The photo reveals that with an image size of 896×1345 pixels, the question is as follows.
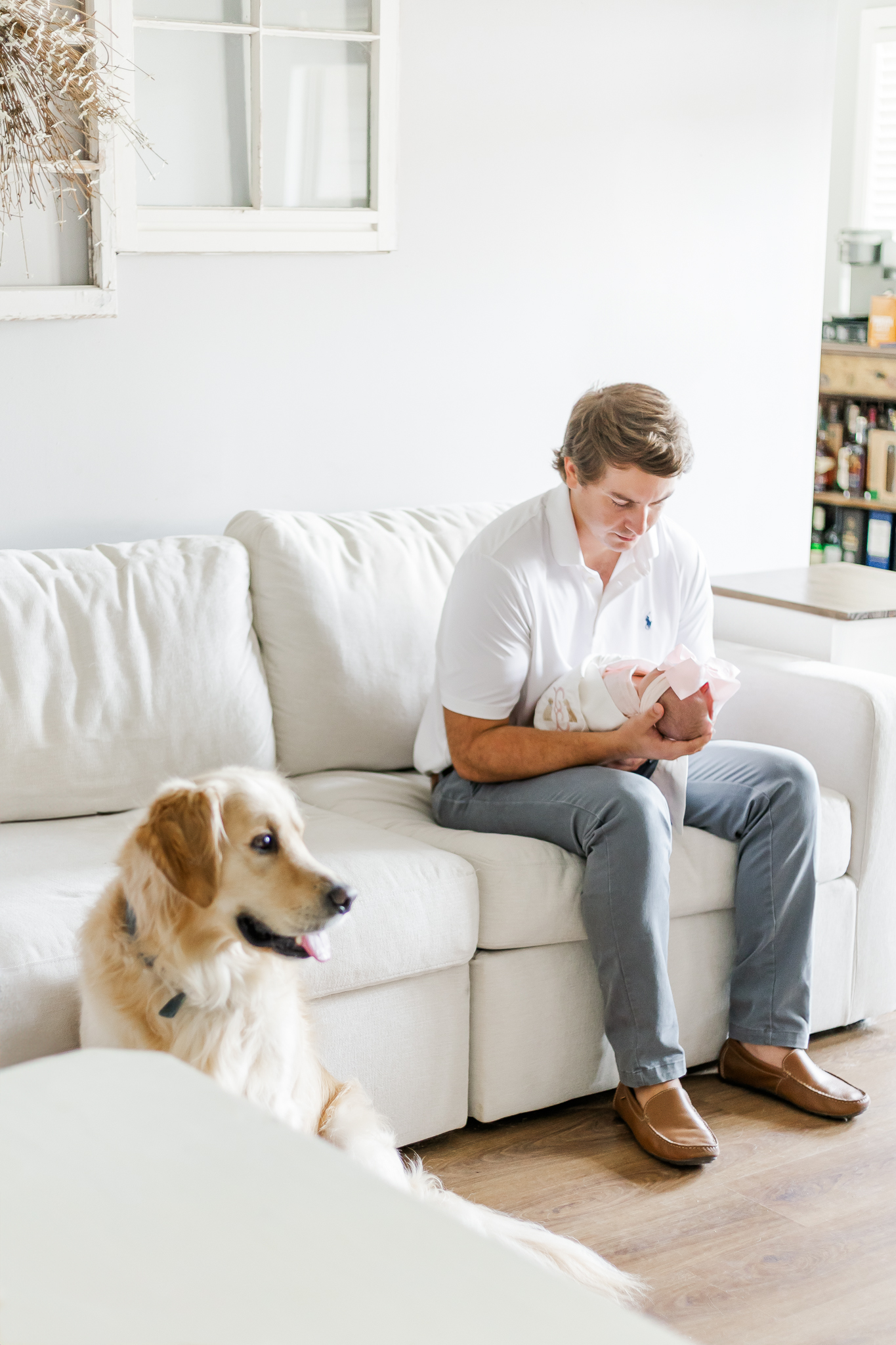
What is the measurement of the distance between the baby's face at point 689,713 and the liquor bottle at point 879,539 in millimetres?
3481

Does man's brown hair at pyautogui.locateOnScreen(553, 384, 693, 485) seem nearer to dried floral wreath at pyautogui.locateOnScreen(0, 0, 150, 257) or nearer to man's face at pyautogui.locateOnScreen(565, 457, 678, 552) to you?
man's face at pyautogui.locateOnScreen(565, 457, 678, 552)

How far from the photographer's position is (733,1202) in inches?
77.2

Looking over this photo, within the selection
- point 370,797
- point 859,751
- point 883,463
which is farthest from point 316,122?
point 883,463

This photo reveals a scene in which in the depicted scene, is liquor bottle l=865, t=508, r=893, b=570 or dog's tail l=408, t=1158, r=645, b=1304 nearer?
dog's tail l=408, t=1158, r=645, b=1304

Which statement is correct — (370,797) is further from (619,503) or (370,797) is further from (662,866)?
(619,503)

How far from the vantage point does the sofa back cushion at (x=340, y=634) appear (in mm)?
2459

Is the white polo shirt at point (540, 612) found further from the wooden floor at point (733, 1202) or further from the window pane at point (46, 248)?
the window pane at point (46, 248)

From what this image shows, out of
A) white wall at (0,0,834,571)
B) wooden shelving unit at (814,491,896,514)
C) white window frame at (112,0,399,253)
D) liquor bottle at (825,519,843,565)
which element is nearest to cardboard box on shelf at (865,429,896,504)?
wooden shelving unit at (814,491,896,514)

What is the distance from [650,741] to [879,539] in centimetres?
359

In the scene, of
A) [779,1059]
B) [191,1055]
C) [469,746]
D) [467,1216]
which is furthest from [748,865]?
[191,1055]

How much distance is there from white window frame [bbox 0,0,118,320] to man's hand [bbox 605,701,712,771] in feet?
3.93

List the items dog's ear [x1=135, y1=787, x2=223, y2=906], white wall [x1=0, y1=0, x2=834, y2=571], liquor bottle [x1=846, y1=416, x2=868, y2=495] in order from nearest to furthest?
dog's ear [x1=135, y1=787, x2=223, y2=906] → white wall [x1=0, y1=0, x2=834, y2=571] → liquor bottle [x1=846, y1=416, x2=868, y2=495]

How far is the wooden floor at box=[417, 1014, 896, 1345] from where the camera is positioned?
5.59 ft

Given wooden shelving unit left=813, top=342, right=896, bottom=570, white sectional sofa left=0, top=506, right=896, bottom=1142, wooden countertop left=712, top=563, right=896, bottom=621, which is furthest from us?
wooden shelving unit left=813, top=342, right=896, bottom=570
